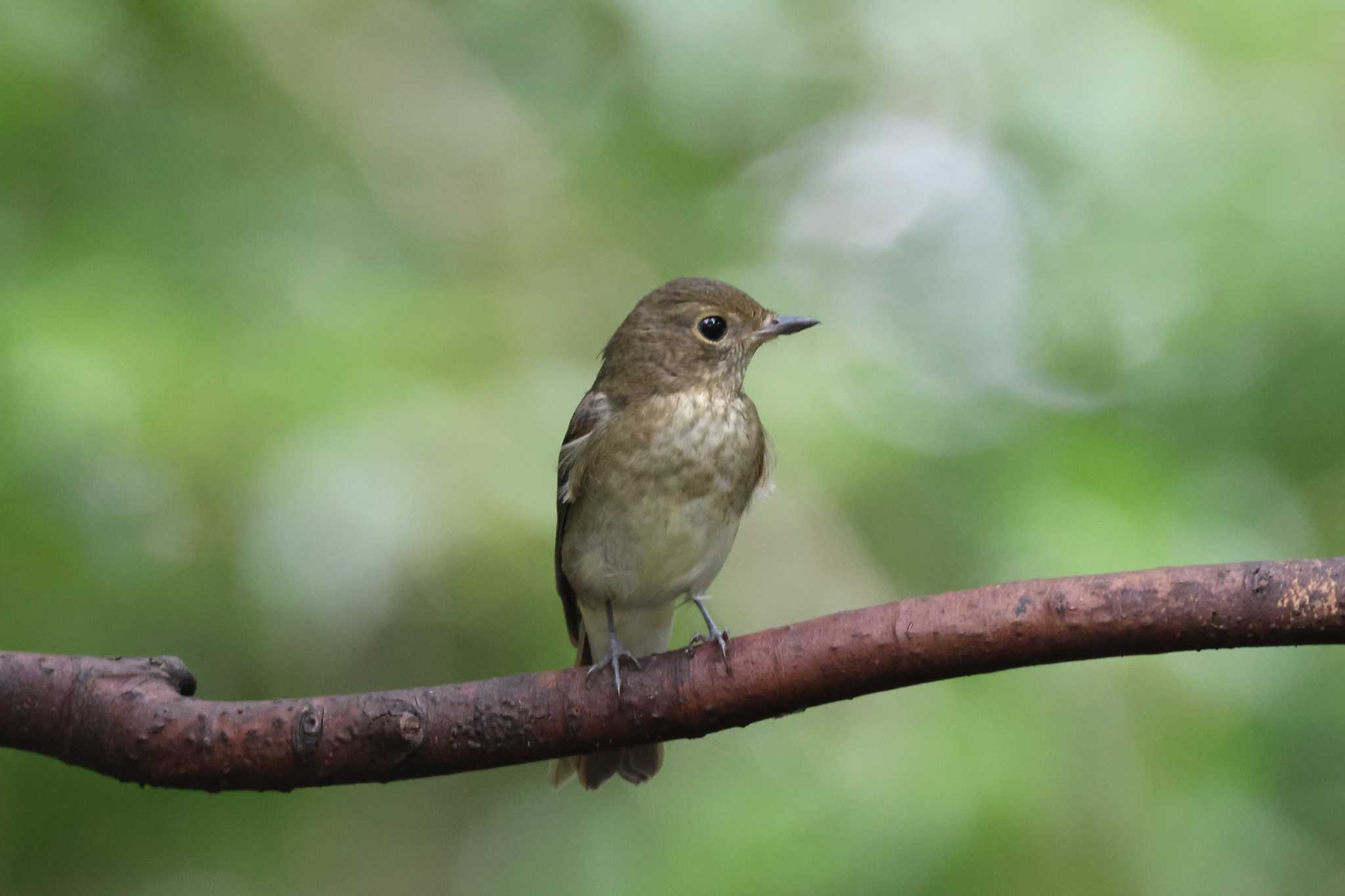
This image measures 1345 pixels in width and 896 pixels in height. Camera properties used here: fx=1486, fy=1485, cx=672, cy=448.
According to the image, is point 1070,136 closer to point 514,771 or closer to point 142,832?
point 514,771

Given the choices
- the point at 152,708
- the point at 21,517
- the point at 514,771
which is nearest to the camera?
the point at 152,708

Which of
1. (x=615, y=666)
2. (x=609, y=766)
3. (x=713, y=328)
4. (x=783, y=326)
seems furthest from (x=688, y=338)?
(x=615, y=666)

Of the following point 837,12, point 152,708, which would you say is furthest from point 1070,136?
point 152,708

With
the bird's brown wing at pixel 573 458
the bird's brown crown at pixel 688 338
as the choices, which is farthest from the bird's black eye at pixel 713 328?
the bird's brown wing at pixel 573 458

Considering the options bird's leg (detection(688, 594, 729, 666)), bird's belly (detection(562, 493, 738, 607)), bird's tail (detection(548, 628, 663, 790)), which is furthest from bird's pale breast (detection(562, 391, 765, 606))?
bird's tail (detection(548, 628, 663, 790))

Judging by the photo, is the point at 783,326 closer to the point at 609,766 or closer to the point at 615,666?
the point at 609,766

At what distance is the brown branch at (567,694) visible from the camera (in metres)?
2.22

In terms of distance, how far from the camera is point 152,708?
260 cm

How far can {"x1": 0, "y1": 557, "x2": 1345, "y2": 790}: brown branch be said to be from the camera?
2.22m

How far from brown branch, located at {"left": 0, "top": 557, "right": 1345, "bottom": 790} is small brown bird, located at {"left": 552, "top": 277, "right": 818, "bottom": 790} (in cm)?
107

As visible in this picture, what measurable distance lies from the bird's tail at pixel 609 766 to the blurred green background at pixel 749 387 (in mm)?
149

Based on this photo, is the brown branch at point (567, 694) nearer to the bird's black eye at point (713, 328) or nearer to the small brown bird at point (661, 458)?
the small brown bird at point (661, 458)

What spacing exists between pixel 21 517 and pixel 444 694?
1.47 meters

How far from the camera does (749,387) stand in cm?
451
